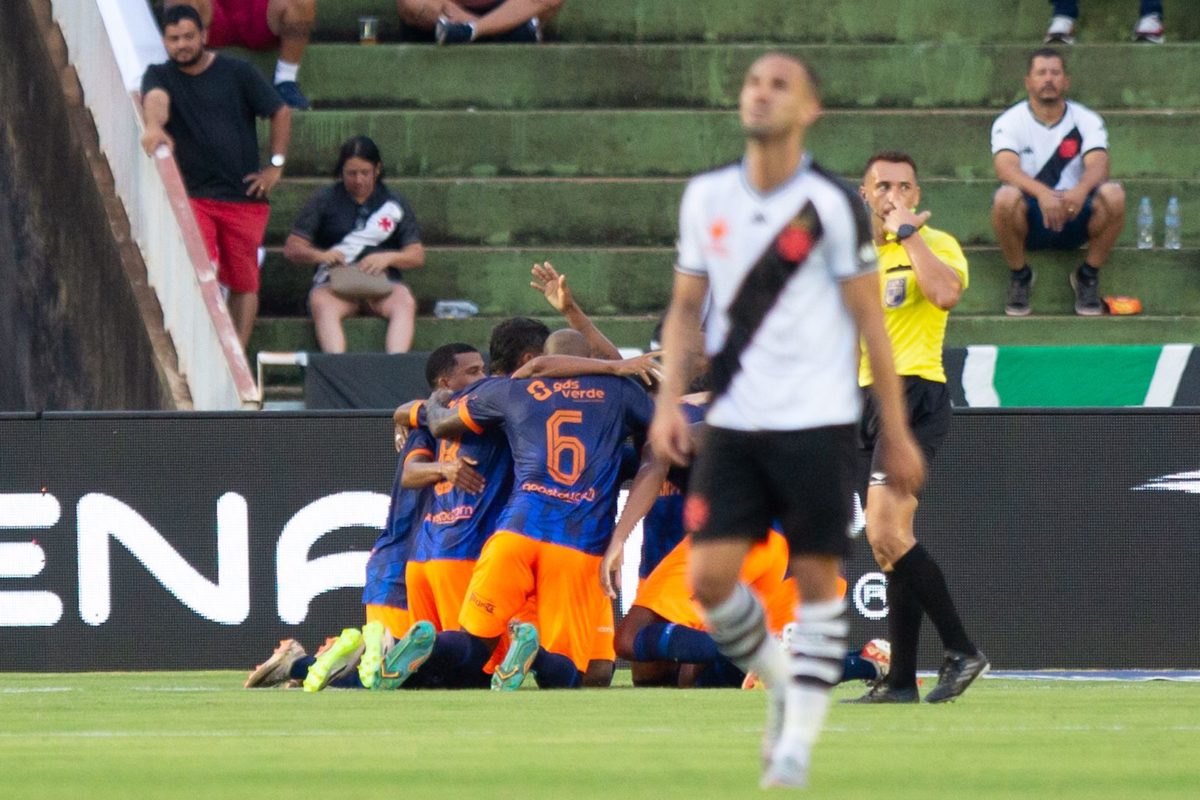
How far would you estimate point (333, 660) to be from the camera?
9812 mm

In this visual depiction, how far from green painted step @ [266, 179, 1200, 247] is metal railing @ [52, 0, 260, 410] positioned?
46.6 inches

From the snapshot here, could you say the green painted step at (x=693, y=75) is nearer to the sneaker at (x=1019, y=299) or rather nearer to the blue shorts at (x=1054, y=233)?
the blue shorts at (x=1054, y=233)

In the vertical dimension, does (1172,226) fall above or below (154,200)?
below

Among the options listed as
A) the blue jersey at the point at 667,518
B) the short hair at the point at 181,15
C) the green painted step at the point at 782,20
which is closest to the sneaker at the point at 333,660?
the blue jersey at the point at 667,518

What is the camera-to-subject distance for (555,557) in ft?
33.4

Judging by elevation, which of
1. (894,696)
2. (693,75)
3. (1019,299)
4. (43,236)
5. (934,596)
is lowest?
(894,696)

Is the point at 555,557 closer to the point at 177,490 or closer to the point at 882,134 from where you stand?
the point at 177,490

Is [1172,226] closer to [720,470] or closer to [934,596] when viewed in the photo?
[934,596]

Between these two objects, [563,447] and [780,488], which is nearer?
[780,488]

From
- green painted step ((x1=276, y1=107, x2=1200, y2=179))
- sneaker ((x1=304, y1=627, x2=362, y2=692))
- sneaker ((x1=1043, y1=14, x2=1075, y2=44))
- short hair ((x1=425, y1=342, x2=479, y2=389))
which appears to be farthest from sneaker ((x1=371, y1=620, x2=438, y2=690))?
sneaker ((x1=1043, y1=14, x2=1075, y2=44))

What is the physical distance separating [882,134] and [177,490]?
6438mm

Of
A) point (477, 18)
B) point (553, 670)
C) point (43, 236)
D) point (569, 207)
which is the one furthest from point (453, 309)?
point (553, 670)

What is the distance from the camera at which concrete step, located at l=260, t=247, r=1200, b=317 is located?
1549cm

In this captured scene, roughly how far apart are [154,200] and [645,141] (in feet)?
12.3
